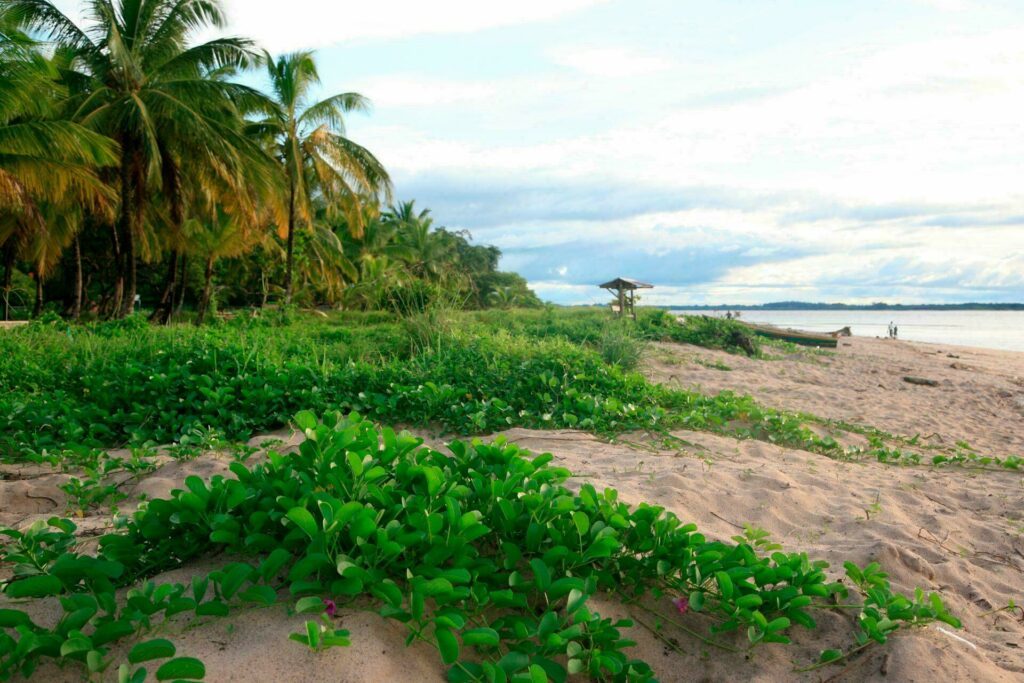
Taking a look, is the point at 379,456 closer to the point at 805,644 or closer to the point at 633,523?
the point at 633,523

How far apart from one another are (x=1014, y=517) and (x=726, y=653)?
2727 millimetres

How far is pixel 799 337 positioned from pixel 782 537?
1653 cm

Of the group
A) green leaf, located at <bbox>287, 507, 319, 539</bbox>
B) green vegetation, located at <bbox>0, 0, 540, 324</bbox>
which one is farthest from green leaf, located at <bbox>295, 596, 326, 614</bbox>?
green vegetation, located at <bbox>0, 0, 540, 324</bbox>

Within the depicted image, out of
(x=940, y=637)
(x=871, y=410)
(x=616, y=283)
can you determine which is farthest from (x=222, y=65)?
(x=940, y=637)

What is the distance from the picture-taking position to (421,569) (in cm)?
190

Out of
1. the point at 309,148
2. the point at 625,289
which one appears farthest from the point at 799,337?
the point at 309,148

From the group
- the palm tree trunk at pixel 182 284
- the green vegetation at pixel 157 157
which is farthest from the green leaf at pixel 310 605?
the palm tree trunk at pixel 182 284

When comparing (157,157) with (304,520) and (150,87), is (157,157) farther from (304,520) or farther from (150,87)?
(304,520)

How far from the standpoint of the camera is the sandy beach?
5.80 ft

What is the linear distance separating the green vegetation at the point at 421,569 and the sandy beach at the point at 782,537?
7 centimetres

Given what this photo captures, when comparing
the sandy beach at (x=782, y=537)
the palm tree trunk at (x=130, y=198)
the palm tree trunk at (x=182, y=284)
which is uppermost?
the palm tree trunk at (x=130, y=198)

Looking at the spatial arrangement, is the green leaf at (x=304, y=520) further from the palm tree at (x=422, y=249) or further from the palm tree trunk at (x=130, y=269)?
the palm tree at (x=422, y=249)

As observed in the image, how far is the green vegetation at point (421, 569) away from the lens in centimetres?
174

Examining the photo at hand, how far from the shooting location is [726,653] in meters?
2.13
